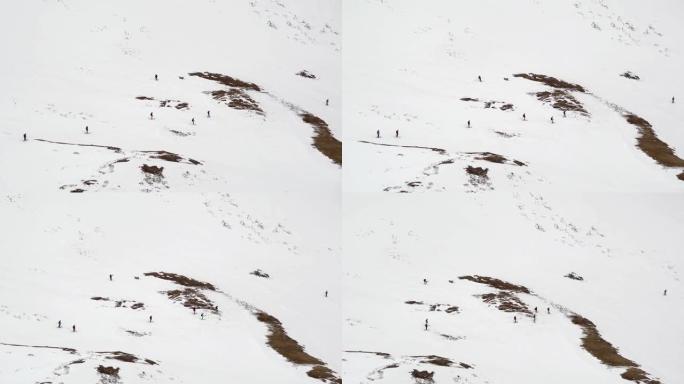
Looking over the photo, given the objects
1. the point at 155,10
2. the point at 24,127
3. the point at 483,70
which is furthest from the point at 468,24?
the point at 24,127

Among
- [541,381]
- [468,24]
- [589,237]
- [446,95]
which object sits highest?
[468,24]

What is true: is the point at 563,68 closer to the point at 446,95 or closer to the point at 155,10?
the point at 446,95

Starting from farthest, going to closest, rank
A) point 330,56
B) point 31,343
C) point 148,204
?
point 330,56 < point 148,204 < point 31,343

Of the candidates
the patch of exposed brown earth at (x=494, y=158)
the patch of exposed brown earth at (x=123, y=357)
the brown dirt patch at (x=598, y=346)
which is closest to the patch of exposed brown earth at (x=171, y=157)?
the patch of exposed brown earth at (x=123, y=357)

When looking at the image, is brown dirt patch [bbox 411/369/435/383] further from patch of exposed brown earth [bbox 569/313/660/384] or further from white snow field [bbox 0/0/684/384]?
patch of exposed brown earth [bbox 569/313/660/384]

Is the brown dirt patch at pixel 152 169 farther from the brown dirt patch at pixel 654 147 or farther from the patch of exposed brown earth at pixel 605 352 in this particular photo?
the brown dirt patch at pixel 654 147

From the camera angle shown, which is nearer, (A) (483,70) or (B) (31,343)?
(B) (31,343)
